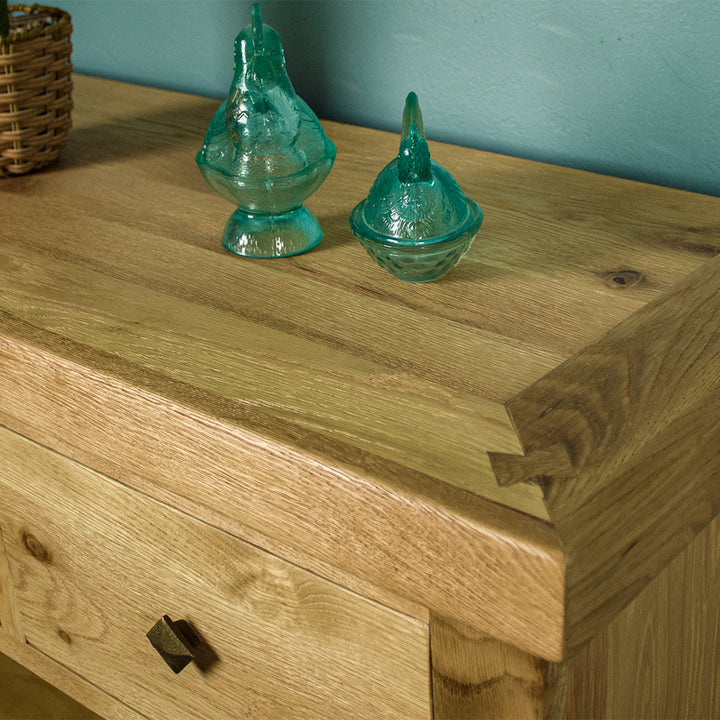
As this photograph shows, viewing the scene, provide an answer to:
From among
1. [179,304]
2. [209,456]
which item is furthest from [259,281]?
[209,456]

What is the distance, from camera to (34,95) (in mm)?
874

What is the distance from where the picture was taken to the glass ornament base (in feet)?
2.35

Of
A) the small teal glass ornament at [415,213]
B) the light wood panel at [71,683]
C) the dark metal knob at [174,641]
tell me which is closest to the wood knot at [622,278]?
the small teal glass ornament at [415,213]

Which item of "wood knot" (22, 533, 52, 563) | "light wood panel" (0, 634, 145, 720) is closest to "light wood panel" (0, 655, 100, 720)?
"light wood panel" (0, 634, 145, 720)

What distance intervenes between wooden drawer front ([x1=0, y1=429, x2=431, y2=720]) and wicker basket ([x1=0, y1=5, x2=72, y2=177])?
0.33m

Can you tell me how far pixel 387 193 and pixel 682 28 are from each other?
1.15ft

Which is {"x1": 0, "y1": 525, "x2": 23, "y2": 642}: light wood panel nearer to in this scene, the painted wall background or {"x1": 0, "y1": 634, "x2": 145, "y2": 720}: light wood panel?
{"x1": 0, "y1": 634, "x2": 145, "y2": 720}: light wood panel

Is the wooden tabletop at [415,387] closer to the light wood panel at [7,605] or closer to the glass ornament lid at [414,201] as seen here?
the glass ornament lid at [414,201]

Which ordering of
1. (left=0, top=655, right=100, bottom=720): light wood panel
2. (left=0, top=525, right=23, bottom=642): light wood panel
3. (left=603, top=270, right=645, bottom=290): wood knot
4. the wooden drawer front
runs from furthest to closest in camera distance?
(left=0, top=655, right=100, bottom=720): light wood panel → (left=0, top=525, right=23, bottom=642): light wood panel → (left=603, top=270, right=645, bottom=290): wood knot → the wooden drawer front

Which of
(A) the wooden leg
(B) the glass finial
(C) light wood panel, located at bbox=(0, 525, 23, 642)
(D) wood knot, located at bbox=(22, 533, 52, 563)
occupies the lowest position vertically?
(C) light wood panel, located at bbox=(0, 525, 23, 642)

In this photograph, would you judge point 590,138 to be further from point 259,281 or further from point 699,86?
point 259,281

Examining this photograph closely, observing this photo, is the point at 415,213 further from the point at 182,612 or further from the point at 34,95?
the point at 34,95

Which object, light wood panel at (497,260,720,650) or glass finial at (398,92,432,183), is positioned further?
glass finial at (398,92,432,183)

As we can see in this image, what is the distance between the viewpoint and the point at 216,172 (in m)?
0.68
